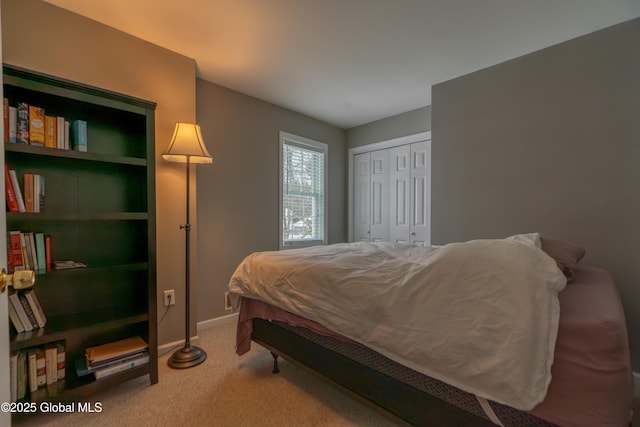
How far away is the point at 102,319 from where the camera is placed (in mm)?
1716

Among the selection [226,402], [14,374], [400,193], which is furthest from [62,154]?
[400,193]

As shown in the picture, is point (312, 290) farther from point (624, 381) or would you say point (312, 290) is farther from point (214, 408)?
point (624, 381)

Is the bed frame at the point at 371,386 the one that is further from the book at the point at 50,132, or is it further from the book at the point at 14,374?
the book at the point at 50,132

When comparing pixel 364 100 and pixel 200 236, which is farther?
pixel 364 100

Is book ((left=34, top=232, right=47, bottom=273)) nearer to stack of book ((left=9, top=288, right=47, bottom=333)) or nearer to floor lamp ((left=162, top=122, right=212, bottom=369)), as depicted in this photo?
stack of book ((left=9, top=288, right=47, bottom=333))

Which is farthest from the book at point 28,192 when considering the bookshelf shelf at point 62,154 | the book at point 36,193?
the bookshelf shelf at point 62,154

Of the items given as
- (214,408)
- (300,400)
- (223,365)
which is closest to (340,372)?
(300,400)

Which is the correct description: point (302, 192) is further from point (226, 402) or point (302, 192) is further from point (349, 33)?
point (226, 402)

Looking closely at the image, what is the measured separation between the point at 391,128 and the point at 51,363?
3814mm

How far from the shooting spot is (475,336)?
3.16 feet

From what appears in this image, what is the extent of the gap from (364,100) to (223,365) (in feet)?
9.67

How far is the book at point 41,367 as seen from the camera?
1.54 meters

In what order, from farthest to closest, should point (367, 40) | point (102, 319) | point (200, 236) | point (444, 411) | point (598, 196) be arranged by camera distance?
point (200, 236), point (367, 40), point (598, 196), point (102, 319), point (444, 411)

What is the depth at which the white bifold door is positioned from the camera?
11.5 ft
